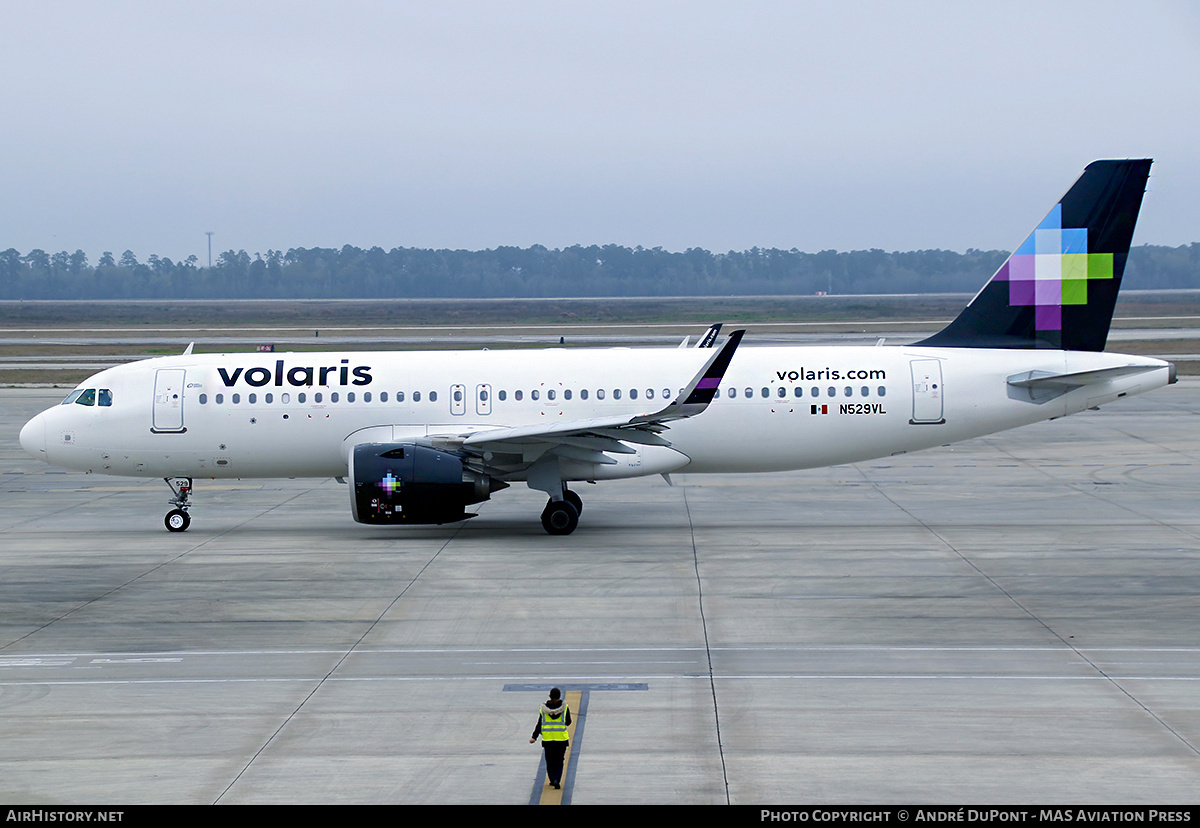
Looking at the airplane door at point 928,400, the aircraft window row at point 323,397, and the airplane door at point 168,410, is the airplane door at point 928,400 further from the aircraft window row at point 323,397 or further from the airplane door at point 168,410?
the airplane door at point 168,410

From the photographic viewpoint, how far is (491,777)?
11.6 metres

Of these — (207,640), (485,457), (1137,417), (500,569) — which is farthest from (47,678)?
(1137,417)

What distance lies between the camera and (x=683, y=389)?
24.8m

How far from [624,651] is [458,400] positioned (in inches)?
418

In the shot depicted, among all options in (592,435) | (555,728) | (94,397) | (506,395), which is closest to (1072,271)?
(592,435)

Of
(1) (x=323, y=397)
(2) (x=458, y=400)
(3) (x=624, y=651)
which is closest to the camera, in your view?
(3) (x=624, y=651)

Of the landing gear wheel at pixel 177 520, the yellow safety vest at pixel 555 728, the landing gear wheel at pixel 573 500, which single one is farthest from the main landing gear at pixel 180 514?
the yellow safety vest at pixel 555 728

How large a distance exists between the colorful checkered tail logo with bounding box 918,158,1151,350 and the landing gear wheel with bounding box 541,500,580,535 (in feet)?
29.0

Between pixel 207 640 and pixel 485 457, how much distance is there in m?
8.35

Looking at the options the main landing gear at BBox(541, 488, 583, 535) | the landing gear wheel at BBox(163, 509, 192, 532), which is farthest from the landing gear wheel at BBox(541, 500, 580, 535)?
the landing gear wheel at BBox(163, 509, 192, 532)

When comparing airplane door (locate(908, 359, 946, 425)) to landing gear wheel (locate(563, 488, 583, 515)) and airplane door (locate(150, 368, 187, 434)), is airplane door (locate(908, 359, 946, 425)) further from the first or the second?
airplane door (locate(150, 368, 187, 434))

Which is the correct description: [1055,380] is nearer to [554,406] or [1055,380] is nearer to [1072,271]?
[1072,271]

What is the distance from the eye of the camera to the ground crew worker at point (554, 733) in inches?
432

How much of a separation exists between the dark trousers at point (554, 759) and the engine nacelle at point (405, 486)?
1222 centimetres
